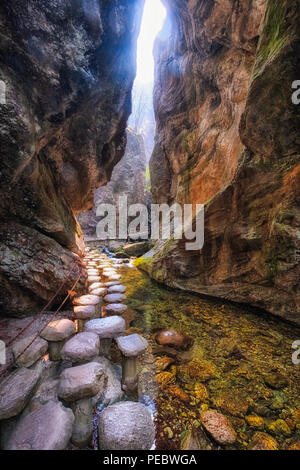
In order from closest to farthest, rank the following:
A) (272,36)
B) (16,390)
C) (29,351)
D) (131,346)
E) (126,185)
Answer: (16,390), (29,351), (131,346), (272,36), (126,185)

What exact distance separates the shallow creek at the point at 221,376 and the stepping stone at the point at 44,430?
936 mm

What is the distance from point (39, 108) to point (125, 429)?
17.2ft

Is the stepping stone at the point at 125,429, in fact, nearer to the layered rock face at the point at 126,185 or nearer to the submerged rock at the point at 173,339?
the submerged rock at the point at 173,339

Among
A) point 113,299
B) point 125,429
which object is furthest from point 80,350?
point 113,299

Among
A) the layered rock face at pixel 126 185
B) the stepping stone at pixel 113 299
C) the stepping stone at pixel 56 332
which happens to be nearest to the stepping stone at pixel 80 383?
the stepping stone at pixel 56 332

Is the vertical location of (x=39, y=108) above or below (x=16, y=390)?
above

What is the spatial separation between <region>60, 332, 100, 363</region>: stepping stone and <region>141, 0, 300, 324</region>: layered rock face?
13.3ft

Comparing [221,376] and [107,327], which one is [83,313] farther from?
[221,376]

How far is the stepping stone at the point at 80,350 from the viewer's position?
84.3 inches

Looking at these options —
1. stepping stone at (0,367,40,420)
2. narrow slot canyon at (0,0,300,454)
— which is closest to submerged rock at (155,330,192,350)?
narrow slot canyon at (0,0,300,454)

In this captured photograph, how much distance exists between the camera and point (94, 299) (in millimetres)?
3811

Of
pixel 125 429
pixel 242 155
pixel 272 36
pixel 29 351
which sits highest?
pixel 272 36

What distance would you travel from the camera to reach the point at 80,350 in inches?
85.7
